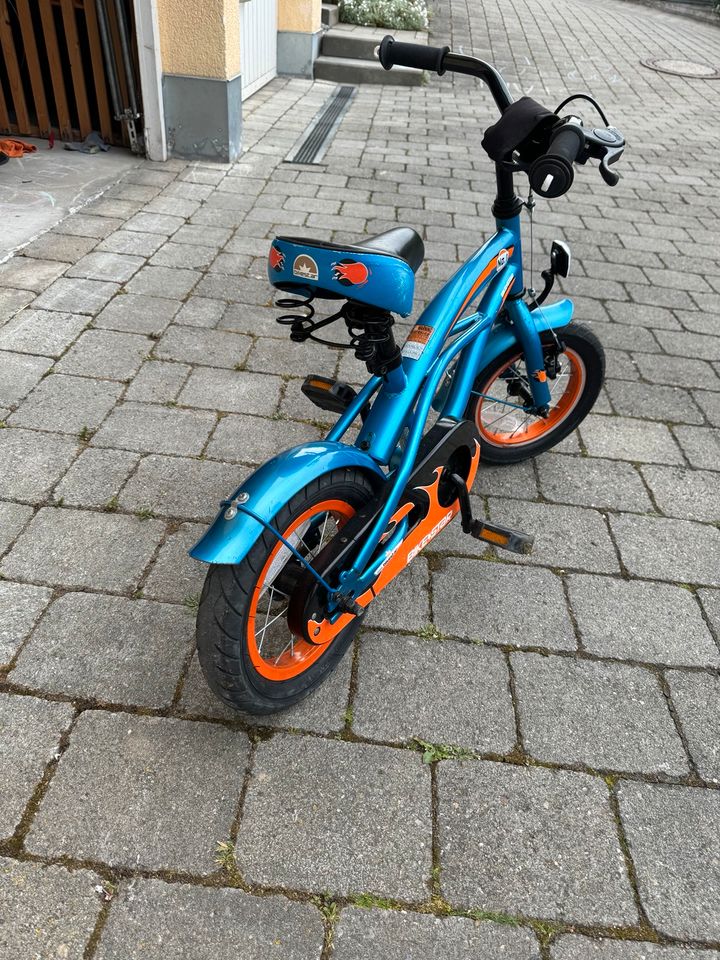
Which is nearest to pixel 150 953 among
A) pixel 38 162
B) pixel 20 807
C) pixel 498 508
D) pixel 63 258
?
pixel 20 807

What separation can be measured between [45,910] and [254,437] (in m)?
1.87

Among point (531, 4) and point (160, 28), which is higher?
point (160, 28)

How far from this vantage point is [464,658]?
7.21ft

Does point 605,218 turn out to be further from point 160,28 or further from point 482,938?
point 482,938

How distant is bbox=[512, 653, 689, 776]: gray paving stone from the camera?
1960 millimetres

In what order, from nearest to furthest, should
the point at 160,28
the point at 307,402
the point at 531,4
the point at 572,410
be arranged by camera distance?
the point at 572,410 → the point at 307,402 → the point at 160,28 → the point at 531,4

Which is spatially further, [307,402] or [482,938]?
[307,402]

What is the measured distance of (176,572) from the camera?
238 cm

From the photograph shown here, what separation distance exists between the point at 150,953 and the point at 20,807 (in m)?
0.48

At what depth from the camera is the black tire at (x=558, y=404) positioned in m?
2.78

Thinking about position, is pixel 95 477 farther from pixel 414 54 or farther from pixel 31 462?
pixel 414 54

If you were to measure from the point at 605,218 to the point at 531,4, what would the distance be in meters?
13.4

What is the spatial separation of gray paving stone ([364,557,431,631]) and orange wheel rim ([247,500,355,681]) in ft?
0.96

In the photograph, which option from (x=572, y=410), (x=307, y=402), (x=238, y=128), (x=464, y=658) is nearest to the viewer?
(x=464, y=658)
